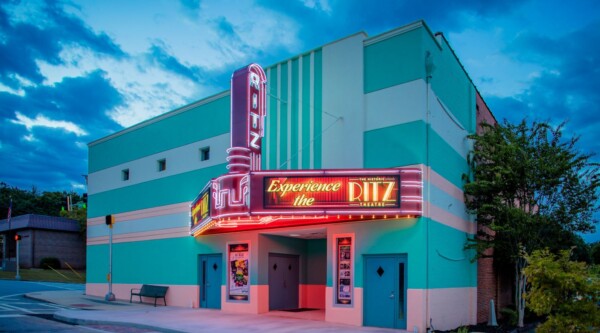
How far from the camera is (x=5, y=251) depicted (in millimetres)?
53000

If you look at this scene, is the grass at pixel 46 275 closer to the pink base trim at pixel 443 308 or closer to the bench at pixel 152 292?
the bench at pixel 152 292

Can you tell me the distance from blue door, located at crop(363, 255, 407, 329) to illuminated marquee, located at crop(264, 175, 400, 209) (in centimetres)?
214

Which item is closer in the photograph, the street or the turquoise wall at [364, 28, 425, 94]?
the street

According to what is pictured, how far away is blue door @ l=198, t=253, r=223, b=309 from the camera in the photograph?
21.0 m

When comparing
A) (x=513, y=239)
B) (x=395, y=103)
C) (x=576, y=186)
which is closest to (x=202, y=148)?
(x=395, y=103)

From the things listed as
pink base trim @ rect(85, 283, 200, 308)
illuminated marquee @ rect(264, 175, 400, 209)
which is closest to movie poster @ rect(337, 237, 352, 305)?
illuminated marquee @ rect(264, 175, 400, 209)

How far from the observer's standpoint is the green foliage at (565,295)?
33.0 feet

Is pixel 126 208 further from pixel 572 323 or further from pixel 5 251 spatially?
pixel 5 251

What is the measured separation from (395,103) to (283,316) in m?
8.28

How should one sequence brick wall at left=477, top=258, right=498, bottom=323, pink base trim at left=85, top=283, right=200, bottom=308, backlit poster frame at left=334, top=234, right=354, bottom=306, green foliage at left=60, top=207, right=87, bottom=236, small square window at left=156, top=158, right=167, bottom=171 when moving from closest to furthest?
backlit poster frame at left=334, top=234, right=354, bottom=306 < brick wall at left=477, top=258, right=498, bottom=323 < pink base trim at left=85, top=283, right=200, bottom=308 < small square window at left=156, top=158, right=167, bottom=171 < green foliage at left=60, top=207, right=87, bottom=236

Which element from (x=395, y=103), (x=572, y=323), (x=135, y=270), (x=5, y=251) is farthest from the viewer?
(x=5, y=251)

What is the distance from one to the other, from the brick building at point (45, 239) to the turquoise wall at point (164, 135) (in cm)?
2464

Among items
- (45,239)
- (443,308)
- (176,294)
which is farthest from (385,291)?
(45,239)

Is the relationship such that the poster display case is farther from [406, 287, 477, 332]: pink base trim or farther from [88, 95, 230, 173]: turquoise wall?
[88, 95, 230, 173]: turquoise wall
